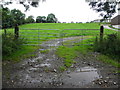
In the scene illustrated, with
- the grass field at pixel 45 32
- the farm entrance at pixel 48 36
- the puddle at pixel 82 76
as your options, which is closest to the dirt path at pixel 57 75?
the puddle at pixel 82 76

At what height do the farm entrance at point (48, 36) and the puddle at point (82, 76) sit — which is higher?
the farm entrance at point (48, 36)

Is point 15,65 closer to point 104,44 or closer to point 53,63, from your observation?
point 53,63

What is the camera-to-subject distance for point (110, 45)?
236 inches

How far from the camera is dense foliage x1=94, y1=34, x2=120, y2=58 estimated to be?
224 inches

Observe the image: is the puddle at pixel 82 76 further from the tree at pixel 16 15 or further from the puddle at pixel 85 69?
the tree at pixel 16 15

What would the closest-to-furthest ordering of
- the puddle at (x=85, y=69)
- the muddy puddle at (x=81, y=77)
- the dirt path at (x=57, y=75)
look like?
the dirt path at (x=57, y=75)
the muddy puddle at (x=81, y=77)
the puddle at (x=85, y=69)

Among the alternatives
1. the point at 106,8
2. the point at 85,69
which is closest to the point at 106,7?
the point at 106,8

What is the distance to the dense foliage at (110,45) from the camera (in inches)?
224

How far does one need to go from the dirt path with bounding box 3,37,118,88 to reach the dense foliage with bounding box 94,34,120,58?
1.40 m

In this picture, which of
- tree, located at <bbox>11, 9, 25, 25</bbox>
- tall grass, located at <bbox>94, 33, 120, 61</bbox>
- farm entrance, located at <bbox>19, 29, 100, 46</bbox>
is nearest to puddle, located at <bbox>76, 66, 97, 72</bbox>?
tall grass, located at <bbox>94, 33, 120, 61</bbox>

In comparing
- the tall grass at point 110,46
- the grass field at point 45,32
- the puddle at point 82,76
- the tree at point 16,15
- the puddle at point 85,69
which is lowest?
the puddle at point 82,76

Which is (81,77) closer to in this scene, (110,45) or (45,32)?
(110,45)

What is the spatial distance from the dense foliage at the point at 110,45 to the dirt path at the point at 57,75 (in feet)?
4.58

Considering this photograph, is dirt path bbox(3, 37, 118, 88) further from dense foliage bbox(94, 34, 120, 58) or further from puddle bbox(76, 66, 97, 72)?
dense foliage bbox(94, 34, 120, 58)
